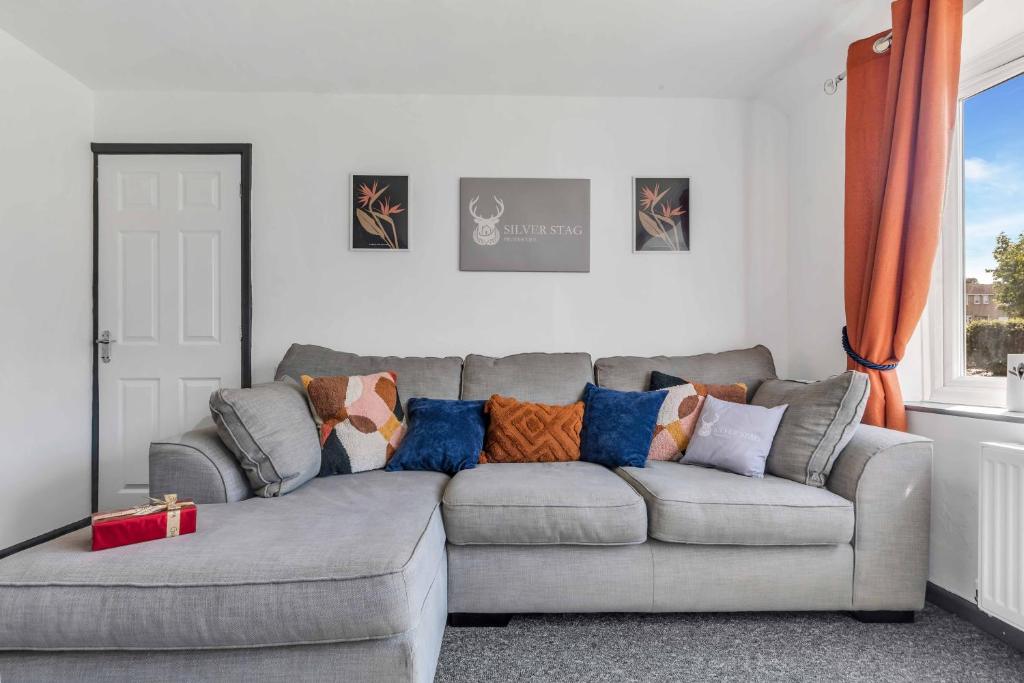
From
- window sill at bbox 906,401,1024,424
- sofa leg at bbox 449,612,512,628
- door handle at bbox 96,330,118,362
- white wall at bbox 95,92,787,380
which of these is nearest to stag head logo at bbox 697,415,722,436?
window sill at bbox 906,401,1024,424

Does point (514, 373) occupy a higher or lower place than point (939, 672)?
higher

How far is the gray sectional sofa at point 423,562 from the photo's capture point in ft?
4.48

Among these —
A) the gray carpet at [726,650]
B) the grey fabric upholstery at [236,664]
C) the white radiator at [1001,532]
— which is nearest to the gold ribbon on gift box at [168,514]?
the grey fabric upholstery at [236,664]

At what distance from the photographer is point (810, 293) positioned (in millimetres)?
3096

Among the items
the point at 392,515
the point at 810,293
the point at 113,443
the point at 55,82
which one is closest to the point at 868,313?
the point at 810,293

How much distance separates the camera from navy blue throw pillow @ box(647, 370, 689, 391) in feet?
8.89

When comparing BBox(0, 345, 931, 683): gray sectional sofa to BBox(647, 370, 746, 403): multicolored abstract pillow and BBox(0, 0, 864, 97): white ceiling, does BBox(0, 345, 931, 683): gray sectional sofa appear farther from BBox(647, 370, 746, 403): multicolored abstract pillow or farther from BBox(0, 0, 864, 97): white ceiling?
BBox(0, 0, 864, 97): white ceiling

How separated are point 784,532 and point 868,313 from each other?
1017mm

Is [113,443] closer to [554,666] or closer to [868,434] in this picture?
[554,666]

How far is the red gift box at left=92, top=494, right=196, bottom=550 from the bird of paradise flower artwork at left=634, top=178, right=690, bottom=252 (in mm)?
2501

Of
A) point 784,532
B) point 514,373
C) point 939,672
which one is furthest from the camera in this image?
point 514,373

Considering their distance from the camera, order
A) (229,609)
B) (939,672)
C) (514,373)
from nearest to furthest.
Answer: (229,609), (939,672), (514,373)

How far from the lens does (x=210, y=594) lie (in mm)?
1364

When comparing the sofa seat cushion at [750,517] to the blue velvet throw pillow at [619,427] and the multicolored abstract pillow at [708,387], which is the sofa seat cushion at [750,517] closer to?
the blue velvet throw pillow at [619,427]
